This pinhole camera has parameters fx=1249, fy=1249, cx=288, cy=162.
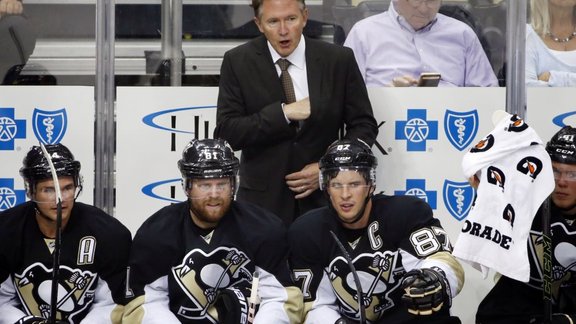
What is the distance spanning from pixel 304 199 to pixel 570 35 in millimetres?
1280

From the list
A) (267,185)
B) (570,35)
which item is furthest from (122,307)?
(570,35)

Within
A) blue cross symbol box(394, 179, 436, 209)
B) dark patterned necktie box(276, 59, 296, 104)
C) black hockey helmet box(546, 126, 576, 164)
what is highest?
dark patterned necktie box(276, 59, 296, 104)

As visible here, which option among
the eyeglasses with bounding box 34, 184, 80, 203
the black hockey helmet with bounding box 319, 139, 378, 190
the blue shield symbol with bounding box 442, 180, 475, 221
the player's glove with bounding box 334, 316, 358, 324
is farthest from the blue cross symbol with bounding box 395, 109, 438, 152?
the eyeglasses with bounding box 34, 184, 80, 203

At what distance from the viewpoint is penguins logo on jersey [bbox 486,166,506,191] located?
4.06m

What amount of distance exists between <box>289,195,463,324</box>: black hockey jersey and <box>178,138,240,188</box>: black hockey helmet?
12.8 inches

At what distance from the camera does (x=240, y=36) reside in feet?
16.5

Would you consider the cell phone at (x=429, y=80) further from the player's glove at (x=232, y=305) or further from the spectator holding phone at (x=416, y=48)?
the player's glove at (x=232, y=305)

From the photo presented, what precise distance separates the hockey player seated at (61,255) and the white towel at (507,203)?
3.89 feet

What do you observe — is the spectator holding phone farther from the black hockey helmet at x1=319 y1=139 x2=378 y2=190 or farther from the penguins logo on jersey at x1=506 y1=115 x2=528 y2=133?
the penguins logo on jersey at x1=506 y1=115 x2=528 y2=133

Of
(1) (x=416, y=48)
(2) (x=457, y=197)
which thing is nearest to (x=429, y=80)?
(1) (x=416, y=48)

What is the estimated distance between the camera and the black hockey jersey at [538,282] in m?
4.21

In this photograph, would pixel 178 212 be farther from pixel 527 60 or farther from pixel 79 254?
pixel 527 60

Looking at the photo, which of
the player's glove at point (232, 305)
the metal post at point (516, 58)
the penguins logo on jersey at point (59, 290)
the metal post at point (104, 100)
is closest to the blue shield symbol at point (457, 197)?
the metal post at point (516, 58)

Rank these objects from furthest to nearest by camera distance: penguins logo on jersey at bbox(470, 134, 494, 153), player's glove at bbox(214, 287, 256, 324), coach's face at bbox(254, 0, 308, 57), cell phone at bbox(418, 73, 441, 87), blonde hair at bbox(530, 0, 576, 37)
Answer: blonde hair at bbox(530, 0, 576, 37) < cell phone at bbox(418, 73, 441, 87) < coach's face at bbox(254, 0, 308, 57) < penguins logo on jersey at bbox(470, 134, 494, 153) < player's glove at bbox(214, 287, 256, 324)
